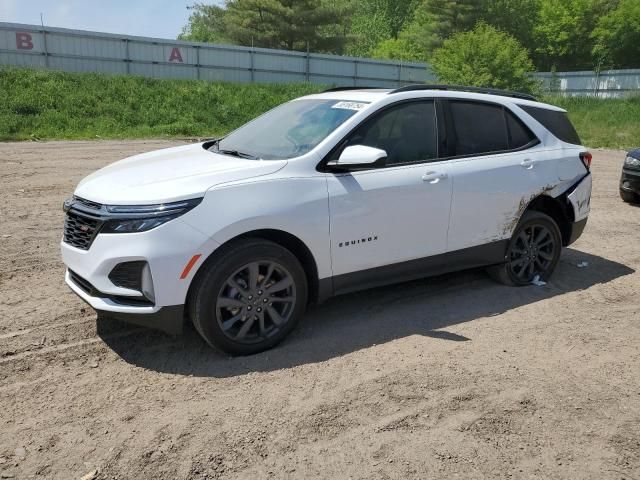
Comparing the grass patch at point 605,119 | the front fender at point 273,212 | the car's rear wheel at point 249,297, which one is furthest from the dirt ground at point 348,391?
the grass patch at point 605,119

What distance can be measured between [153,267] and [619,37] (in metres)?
54.7

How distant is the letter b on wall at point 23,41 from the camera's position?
24.1m

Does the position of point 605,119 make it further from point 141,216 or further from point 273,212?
point 141,216

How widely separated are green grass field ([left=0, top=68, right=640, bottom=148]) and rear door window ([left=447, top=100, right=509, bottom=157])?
15.3 meters

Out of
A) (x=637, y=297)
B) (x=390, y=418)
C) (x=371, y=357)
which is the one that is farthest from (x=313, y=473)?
(x=637, y=297)

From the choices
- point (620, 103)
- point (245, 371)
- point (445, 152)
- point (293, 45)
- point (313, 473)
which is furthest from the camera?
point (293, 45)

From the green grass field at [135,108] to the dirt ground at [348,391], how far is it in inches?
591

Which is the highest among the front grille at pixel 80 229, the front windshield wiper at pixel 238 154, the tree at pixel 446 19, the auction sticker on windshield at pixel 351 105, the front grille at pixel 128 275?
the tree at pixel 446 19

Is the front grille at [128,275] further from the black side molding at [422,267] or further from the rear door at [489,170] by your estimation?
the rear door at [489,170]

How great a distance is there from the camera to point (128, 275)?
3.51 m

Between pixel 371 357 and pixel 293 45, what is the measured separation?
36.9 metres

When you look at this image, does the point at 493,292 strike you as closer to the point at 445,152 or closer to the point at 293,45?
the point at 445,152

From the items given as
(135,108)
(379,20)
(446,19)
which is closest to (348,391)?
(135,108)

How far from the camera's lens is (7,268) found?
538cm
